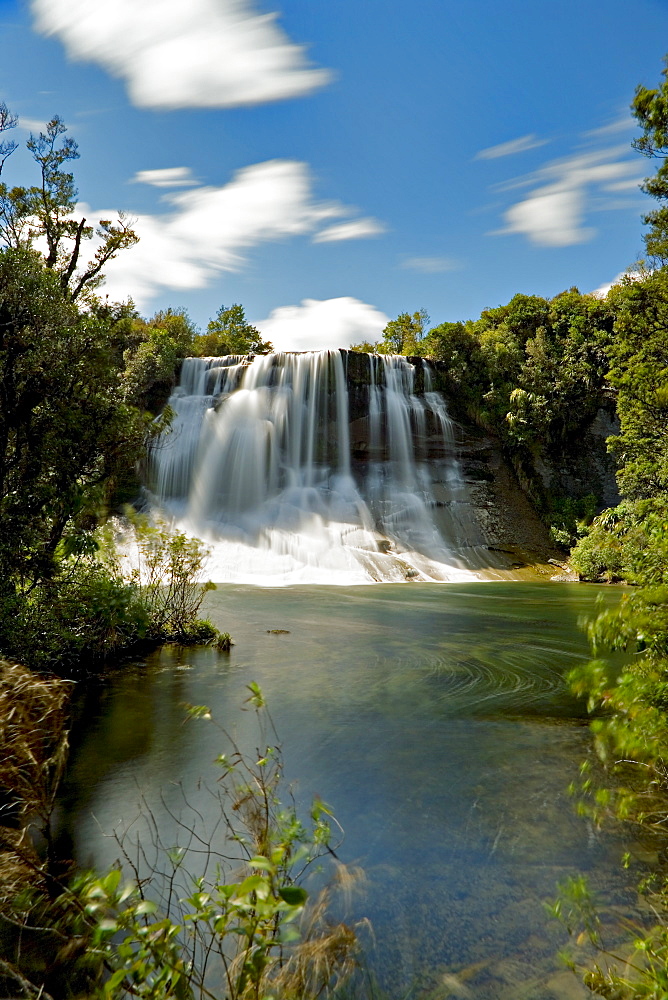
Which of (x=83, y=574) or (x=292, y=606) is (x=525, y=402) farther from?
(x=83, y=574)

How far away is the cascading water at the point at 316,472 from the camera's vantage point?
26172mm

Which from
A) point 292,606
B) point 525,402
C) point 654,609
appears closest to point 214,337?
point 525,402

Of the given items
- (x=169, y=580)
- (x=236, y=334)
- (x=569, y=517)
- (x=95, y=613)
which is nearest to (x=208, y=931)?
(x=95, y=613)

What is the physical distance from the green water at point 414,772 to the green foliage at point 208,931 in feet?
1.20

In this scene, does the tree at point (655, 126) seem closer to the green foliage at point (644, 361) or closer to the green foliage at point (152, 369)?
the green foliage at point (644, 361)

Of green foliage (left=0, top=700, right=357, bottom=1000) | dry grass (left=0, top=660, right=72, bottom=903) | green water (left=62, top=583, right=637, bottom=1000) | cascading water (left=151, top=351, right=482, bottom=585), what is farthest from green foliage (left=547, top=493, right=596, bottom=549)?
dry grass (left=0, top=660, right=72, bottom=903)

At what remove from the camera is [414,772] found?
19.6ft

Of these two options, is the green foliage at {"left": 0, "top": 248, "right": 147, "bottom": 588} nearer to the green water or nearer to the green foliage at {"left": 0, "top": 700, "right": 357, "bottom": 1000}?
the green water

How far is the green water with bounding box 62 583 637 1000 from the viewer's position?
12.0 ft

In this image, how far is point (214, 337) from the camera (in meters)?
43.2

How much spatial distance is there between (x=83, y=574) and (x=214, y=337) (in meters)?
36.6

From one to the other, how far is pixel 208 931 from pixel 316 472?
1116 inches

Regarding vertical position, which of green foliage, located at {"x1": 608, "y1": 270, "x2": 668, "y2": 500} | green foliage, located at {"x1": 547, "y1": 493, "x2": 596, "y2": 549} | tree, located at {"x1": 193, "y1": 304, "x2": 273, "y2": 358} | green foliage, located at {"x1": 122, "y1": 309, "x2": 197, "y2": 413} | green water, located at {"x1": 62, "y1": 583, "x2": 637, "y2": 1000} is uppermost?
tree, located at {"x1": 193, "y1": 304, "x2": 273, "y2": 358}

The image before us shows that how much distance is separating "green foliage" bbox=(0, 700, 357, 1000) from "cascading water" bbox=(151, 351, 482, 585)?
20205mm
